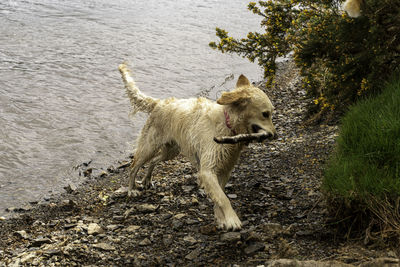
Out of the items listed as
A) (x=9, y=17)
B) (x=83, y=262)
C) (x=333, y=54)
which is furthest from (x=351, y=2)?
(x=9, y=17)

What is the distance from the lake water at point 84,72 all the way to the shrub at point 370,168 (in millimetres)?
4975

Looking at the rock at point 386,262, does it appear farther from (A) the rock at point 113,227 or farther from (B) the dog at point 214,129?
(A) the rock at point 113,227

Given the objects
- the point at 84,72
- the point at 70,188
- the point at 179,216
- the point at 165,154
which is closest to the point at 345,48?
the point at 165,154

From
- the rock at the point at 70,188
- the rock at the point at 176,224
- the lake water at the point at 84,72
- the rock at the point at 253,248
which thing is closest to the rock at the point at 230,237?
the rock at the point at 253,248

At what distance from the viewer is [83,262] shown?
16.0 feet

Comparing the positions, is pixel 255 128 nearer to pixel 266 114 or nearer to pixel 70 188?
pixel 266 114

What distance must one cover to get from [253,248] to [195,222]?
125cm

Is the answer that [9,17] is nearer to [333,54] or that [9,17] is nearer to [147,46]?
[147,46]

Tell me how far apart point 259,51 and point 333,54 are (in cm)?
207

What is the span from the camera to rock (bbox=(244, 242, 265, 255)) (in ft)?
14.7

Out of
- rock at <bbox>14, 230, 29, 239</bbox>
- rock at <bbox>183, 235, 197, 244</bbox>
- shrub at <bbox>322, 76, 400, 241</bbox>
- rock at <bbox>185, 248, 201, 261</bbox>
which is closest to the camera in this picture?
shrub at <bbox>322, 76, 400, 241</bbox>

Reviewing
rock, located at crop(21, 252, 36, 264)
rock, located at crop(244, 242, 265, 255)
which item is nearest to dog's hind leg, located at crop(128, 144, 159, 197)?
rock, located at crop(21, 252, 36, 264)

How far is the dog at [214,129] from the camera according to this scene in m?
5.17

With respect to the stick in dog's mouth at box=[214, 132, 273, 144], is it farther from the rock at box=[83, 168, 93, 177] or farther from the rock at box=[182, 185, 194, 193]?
the rock at box=[83, 168, 93, 177]
